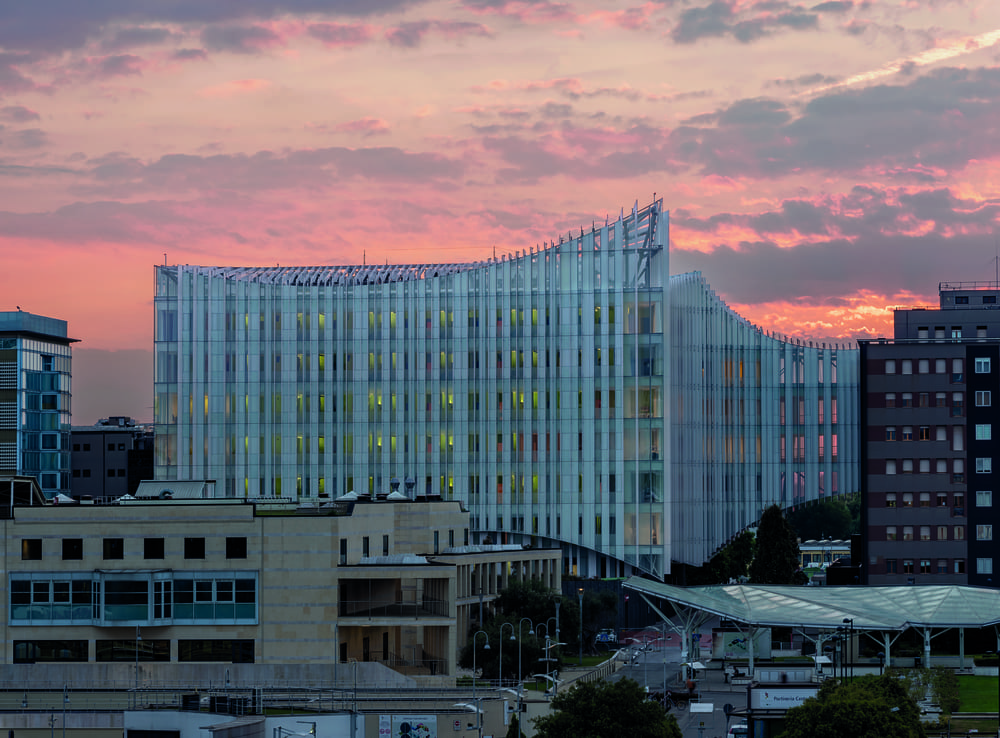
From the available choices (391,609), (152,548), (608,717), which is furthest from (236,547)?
(608,717)

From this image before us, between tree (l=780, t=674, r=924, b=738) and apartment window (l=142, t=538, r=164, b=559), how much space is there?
49733 mm

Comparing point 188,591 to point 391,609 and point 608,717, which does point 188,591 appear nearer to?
point 391,609

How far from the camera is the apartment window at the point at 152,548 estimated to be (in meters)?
114

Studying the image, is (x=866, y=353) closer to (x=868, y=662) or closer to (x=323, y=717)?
(x=868, y=662)

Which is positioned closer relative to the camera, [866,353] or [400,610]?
[400,610]

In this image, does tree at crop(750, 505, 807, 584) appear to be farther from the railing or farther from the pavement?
the railing

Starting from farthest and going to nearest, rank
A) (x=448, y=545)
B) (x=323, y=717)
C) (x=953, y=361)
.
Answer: (x=953, y=361) → (x=448, y=545) → (x=323, y=717)

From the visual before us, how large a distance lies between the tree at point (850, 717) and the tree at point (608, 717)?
7.26 meters

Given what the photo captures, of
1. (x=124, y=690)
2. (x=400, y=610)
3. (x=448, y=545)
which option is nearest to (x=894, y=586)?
(x=448, y=545)

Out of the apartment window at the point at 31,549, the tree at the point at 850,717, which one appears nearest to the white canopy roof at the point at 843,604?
the tree at the point at 850,717

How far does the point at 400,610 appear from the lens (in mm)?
115562

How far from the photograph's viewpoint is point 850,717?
8388 centimetres

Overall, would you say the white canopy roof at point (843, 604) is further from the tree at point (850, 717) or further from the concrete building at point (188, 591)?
the tree at point (850, 717)

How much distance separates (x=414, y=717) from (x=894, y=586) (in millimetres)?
64117
